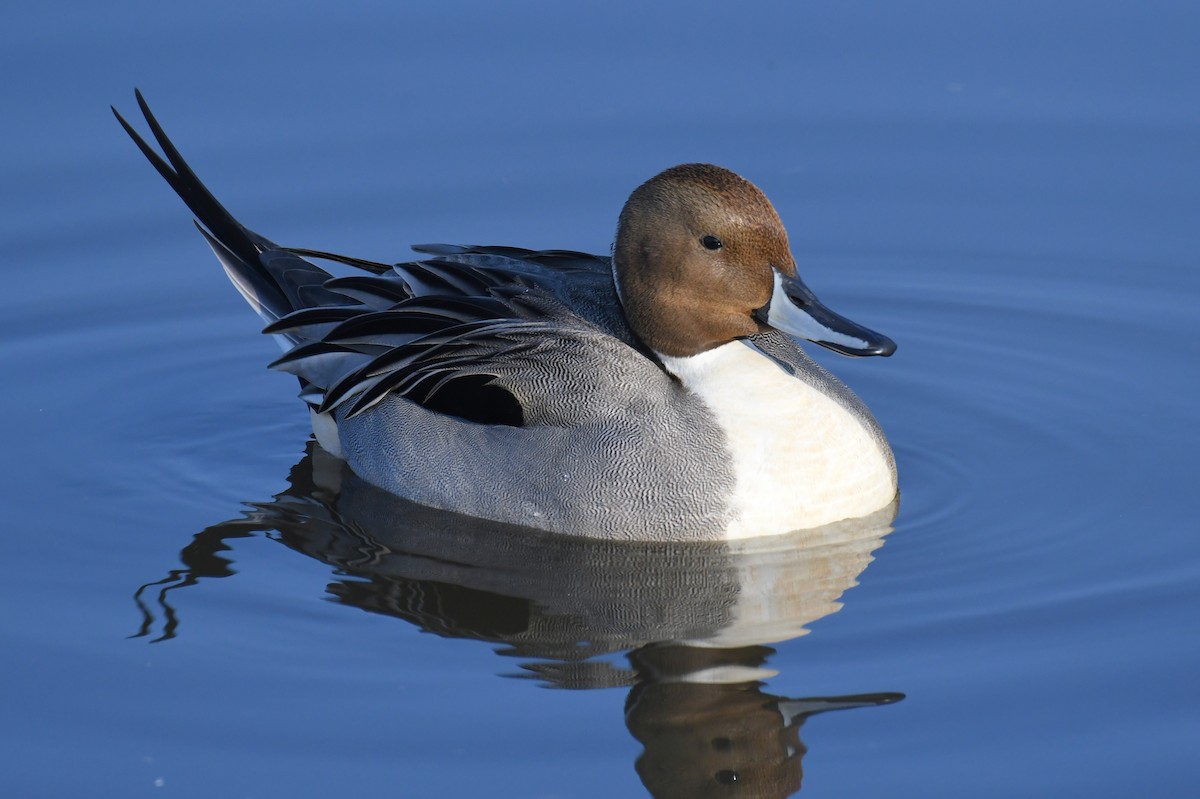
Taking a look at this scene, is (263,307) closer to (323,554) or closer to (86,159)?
(323,554)

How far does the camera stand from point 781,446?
22.4ft

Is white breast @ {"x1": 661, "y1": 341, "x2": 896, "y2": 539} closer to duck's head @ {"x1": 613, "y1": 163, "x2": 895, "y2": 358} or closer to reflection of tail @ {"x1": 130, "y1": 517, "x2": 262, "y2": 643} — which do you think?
duck's head @ {"x1": 613, "y1": 163, "x2": 895, "y2": 358}

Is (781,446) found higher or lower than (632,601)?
higher

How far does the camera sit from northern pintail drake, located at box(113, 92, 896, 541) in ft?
22.1

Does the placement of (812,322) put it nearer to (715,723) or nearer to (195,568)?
(715,723)

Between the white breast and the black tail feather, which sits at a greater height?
the black tail feather

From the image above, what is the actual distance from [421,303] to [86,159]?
332cm

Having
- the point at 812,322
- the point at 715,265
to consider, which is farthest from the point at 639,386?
the point at 812,322

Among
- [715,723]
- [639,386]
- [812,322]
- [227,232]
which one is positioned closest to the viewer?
[715,723]

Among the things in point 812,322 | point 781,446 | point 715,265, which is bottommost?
point 781,446

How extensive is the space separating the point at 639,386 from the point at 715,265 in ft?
1.65

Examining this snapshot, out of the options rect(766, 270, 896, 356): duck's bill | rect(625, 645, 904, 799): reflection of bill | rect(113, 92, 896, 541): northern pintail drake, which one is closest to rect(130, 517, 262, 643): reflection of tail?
rect(113, 92, 896, 541): northern pintail drake

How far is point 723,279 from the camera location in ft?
22.1

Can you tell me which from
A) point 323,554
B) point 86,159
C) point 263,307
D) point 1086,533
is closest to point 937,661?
point 1086,533
